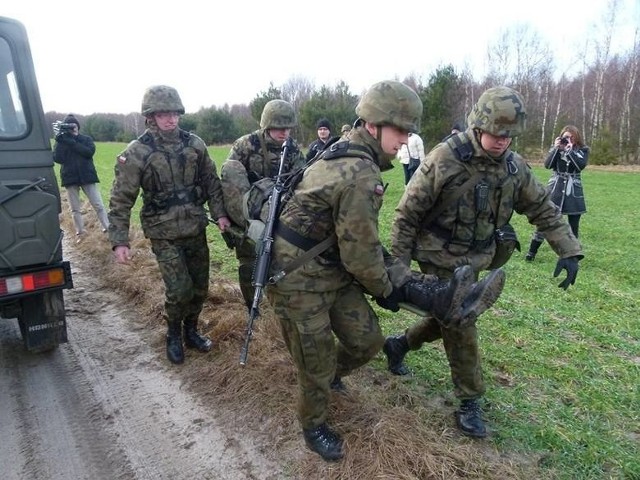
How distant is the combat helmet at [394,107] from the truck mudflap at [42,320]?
2871mm

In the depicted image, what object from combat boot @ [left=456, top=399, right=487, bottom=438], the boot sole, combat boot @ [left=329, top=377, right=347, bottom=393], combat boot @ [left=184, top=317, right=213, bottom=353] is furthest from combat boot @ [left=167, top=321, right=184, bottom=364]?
the boot sole

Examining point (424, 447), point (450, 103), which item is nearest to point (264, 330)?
point (424, 447)

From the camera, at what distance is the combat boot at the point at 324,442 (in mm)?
2721

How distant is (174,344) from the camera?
13.1 ft

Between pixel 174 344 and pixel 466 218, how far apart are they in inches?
98.1

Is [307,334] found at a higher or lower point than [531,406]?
higher

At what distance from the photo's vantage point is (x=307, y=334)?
2557 millimetres

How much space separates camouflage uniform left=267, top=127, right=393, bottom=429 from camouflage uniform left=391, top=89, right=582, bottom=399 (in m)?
0.59

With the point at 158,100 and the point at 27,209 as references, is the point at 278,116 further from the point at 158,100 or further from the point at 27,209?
the point at 27,209

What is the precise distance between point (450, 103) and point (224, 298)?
27014mm

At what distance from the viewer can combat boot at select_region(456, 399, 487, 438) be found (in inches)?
116

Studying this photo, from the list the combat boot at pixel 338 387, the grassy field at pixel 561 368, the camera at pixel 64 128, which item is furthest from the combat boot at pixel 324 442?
the camera at pixel 64 128

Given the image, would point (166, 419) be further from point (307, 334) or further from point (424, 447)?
point (424, 447)

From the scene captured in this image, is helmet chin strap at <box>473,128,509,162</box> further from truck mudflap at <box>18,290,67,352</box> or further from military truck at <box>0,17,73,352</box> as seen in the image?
truck mudflap at <box>18,290,67,352</box>
